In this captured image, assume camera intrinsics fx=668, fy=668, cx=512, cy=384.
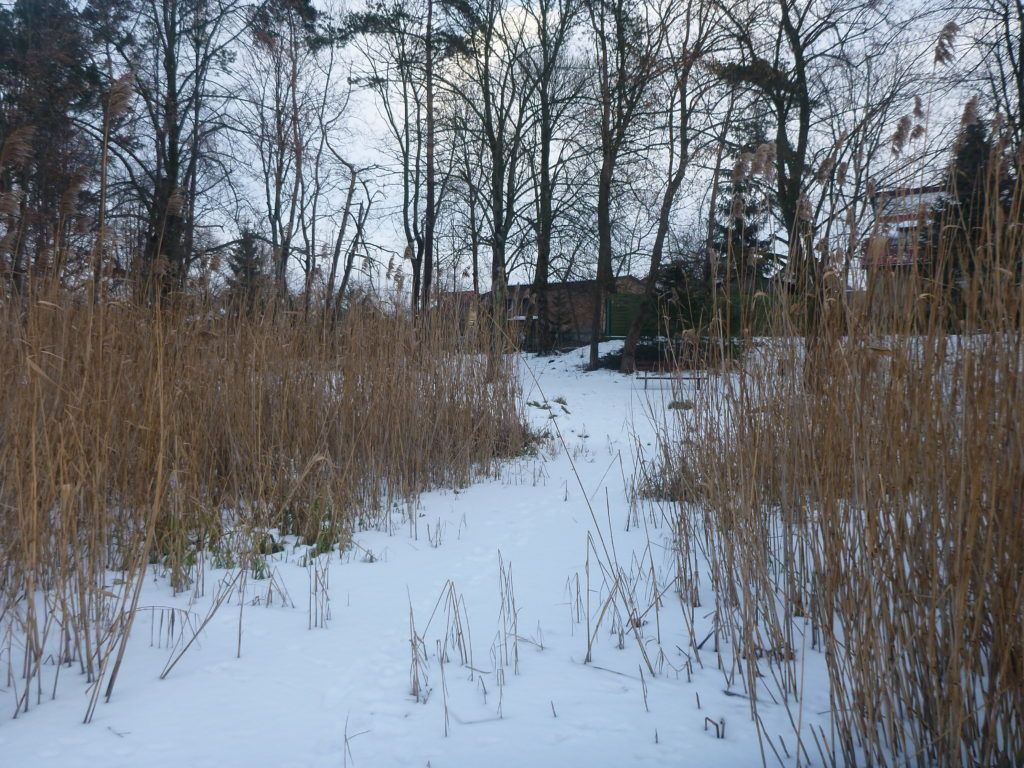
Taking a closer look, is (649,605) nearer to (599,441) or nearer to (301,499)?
(301,499)

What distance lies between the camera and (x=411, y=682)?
198cm

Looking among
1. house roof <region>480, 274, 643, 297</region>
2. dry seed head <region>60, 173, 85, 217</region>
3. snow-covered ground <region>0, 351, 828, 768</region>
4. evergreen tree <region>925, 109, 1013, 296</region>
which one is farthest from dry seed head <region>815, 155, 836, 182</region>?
house roof <region>480, 274, 643, 297</region>

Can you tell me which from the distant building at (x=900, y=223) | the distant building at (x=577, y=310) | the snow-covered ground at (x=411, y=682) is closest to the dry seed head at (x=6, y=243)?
the snow-covered ground at (x=411, y=682)

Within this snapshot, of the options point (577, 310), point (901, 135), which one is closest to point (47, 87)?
point (901, 135)

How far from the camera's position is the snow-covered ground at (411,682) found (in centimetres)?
163

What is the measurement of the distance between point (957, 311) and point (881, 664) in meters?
0.90

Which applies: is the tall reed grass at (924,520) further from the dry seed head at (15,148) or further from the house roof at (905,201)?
the dry seed head at (15,148)

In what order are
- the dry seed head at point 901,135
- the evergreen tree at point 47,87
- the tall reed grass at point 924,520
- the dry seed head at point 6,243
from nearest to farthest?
the tall reed grass at point 924,520, the dry seed head at point 901,135, the dry seed head at point 6,243, the evergreen tree at point 47,87

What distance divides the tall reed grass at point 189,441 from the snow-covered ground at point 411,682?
0.14 meters

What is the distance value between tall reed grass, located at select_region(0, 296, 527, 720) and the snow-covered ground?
0.14 m

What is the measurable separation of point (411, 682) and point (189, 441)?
1939 mm

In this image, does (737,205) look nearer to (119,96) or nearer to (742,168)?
(742,168)

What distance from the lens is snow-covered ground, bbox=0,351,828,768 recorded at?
1.63 meters

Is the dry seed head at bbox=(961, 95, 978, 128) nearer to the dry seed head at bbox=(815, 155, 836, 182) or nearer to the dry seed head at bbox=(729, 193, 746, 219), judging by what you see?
the dry seed head at bbox=(815, 155, 836, 182)
